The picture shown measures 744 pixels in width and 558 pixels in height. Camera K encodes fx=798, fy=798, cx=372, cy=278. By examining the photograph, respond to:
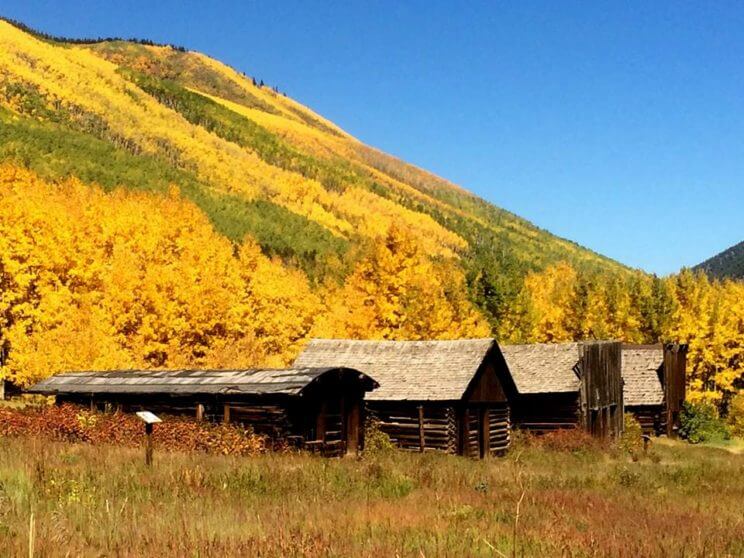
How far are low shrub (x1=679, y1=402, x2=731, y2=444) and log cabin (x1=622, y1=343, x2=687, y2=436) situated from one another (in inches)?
39.1

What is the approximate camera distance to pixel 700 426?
5409 cm

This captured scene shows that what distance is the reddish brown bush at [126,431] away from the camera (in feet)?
76.8

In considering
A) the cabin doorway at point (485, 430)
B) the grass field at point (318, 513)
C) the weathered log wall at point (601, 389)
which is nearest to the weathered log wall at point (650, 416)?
the weathered log wall at point (601, 389)

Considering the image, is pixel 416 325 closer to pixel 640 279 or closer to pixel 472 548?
pixel 640 279

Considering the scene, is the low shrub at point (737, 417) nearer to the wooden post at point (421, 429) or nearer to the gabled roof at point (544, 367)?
the gabled roof at point (544, 367)

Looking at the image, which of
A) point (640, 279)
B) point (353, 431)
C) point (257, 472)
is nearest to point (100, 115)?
point (640, 279)

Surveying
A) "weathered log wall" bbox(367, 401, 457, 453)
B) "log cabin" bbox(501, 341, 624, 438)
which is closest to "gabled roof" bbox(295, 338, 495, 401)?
"weathered log wall" bbox(367, 401, 457, 453)

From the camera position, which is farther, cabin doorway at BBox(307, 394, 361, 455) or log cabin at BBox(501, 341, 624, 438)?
log cabin at BBox(501, 341, 624, 438)

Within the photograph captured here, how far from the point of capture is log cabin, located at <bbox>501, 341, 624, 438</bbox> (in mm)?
42000

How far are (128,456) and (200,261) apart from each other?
97.8ft

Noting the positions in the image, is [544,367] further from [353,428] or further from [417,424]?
[353,428]

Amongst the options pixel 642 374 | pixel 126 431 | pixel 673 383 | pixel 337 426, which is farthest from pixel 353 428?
pixel 673 383

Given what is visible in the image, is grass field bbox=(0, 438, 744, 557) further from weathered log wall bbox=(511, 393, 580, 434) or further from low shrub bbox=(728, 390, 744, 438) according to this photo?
low shrub bbox=(728, 390, 744, 438)

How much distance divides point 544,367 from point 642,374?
14.3m
